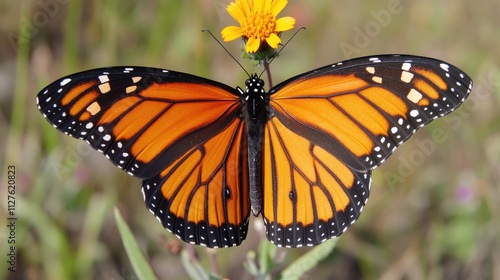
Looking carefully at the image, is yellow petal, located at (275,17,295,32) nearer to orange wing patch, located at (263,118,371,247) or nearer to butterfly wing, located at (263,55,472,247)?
butterfly wing, located at (263,55,472,247)

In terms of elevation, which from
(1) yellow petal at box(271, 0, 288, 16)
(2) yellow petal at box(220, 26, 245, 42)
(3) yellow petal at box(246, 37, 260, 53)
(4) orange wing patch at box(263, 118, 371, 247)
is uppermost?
(1) yellow petal at box(271, 0, 288, 16)

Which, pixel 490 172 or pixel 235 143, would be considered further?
pixel 490 172

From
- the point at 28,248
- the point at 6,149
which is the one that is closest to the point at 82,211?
the point at 28,248

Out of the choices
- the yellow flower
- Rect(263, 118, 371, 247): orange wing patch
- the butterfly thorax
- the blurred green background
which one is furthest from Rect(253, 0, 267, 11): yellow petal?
the blurred green background

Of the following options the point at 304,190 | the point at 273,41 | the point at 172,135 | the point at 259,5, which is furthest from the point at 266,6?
the point at 304,190

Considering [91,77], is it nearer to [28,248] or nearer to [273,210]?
[273,210]

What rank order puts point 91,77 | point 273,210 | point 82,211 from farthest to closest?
point 82,211
point 273,210
point 91,77

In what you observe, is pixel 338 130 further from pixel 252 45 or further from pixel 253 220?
pixel 253 220
